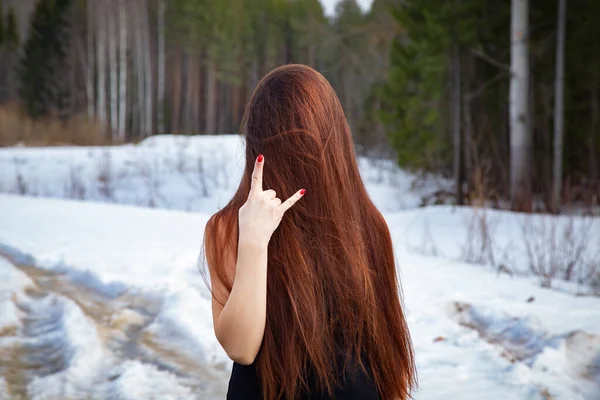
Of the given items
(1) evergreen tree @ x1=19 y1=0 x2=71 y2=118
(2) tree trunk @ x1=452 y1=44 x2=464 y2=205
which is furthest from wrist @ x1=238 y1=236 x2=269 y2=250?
(1) evergreen tree @ x1=19 y1=0 x2=71 y2=118

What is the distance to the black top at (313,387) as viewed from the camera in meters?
1.30

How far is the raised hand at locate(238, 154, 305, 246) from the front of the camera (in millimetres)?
1191

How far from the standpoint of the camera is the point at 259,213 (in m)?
1.20

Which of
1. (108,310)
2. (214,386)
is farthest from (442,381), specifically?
(108,310)

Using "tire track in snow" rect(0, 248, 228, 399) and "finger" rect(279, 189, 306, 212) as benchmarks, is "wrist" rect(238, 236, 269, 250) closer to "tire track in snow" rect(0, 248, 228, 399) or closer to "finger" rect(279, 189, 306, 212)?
"finger" rect(279, 189, 306, 212)

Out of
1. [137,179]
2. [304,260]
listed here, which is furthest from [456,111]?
[304,260]

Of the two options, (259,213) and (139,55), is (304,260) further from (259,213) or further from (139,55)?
(139,55)

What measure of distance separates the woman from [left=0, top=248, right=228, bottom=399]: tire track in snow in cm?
152

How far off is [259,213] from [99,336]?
249 centimetres

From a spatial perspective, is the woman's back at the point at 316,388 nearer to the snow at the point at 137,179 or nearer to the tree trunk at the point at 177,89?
the snow at the point at 137,179

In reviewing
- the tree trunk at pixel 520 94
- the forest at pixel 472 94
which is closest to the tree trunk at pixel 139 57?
the forest at pixel 472 94

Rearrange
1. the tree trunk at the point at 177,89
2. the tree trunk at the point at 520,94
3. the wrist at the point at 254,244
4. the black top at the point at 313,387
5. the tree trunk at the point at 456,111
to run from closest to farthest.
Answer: the wrist at the point at 254,244 < the black top at the point at 313,387 < the tree trunk at the point at 520,94 < the tree trunk at the point at 456,111 < the tree trunk at the point at 177,89

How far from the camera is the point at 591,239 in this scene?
6.55 m

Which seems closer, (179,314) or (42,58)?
(179,314)
